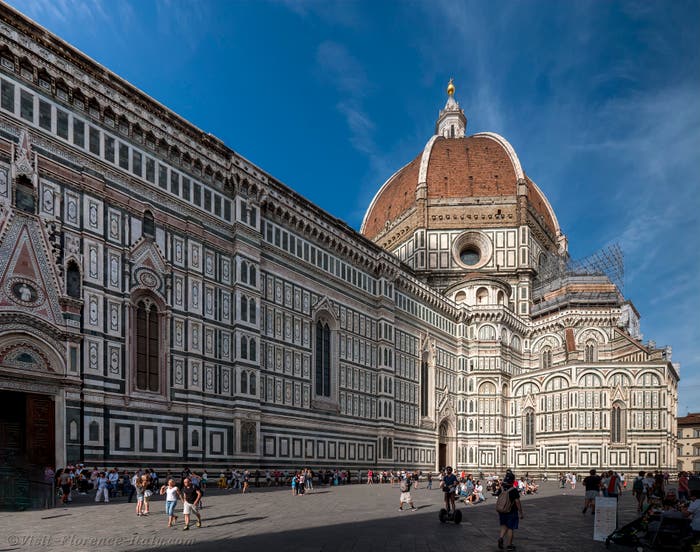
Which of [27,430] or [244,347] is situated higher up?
[244,347]

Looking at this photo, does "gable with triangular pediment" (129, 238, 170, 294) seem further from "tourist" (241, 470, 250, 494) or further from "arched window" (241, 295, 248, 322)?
"tourist" (241, 470, 250, 494)

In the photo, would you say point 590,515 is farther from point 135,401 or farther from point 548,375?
point 548,375

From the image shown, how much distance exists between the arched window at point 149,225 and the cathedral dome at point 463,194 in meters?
51.8

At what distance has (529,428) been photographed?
69500 mm

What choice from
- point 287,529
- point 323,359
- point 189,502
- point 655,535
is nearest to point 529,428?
point 323,359

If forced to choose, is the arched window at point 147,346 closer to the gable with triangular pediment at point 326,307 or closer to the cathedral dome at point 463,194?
the gable with triangular pediment at point 326,307

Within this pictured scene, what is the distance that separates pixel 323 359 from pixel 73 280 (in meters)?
21.9

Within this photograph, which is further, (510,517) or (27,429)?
(27,429)

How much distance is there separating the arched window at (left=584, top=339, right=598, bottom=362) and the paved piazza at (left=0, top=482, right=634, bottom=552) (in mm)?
48584

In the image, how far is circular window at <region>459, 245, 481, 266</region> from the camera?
270 feet

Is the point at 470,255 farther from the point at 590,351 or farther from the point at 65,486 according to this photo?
the point at 65,486

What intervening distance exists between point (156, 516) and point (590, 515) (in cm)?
1549

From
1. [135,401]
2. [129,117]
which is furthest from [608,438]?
[129,117]

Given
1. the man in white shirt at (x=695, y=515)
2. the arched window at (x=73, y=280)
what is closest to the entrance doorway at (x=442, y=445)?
the arched window at (x=73, y=280)
